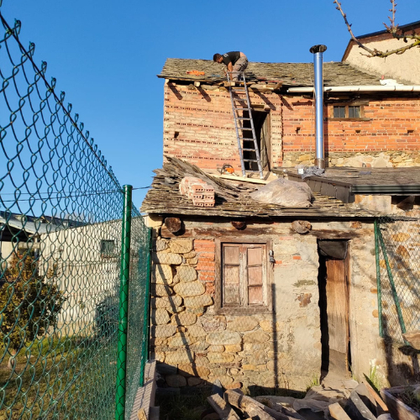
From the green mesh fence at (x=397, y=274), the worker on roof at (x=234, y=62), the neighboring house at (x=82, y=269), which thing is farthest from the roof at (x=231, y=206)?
the worker on roof at (x=234, y=62)

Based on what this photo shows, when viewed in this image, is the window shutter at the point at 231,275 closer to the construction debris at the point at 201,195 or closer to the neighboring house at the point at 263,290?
the neighboring house at the point at 263,290

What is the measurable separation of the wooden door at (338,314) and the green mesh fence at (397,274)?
632mm

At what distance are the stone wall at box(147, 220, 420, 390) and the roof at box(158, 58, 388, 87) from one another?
5.00m

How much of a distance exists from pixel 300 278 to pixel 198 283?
5.75 ft

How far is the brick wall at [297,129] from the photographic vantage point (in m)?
9.38

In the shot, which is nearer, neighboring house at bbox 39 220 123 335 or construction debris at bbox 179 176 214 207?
neighboring house at bbox 39 220 123 335

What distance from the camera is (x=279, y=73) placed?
1061 cm

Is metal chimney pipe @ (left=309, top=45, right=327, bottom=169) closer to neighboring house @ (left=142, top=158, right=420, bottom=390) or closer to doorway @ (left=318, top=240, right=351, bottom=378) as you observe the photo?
Result: neighboring house @ (left=142, top=158, right=420, bottom=390)

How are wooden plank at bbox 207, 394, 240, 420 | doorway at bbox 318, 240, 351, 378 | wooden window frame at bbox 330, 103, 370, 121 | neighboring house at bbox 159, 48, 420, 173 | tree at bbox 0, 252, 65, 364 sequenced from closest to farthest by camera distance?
tree at bbox 0, 252, 65, 364
wooden plank at bbox 207, 394, 240, 420
doorway at bbox 318, 240, 351, 378
neighboring house at bbox 159, 48, 420, 173
wooden window frame at bbox 330, 103, 370, 121

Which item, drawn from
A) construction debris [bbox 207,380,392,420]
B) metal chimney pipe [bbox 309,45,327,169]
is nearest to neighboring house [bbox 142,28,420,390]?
construction debris [bbox 207,380,392,420]

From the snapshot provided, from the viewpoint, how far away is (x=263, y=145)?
10.2m

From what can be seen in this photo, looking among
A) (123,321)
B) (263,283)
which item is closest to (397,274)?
(263,283)

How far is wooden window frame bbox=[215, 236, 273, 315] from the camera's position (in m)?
5.95

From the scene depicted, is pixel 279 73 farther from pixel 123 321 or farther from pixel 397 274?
pixel 123 321
